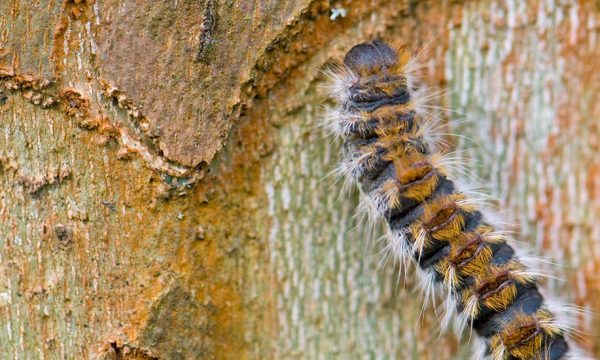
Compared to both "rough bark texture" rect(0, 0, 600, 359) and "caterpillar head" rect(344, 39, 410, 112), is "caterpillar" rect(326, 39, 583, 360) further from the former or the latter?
"rough bark texture" rect(0, 0, 600, 359)

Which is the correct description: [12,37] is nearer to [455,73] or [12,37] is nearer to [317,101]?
[317,101]

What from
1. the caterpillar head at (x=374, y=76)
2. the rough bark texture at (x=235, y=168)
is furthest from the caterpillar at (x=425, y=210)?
the rough bark texture at (x=235, y=168)

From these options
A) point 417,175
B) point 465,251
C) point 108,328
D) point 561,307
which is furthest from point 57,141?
point 561,307

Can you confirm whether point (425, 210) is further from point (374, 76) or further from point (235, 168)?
point (235, 168)

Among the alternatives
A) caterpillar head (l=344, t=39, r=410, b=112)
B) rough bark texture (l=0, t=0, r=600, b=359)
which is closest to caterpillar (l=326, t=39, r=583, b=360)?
caterpillar head (l=344, t=39, r=410, b=112)

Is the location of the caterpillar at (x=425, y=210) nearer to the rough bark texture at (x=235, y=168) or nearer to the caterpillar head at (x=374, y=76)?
the caterpillar head at (x=374, y=76)
